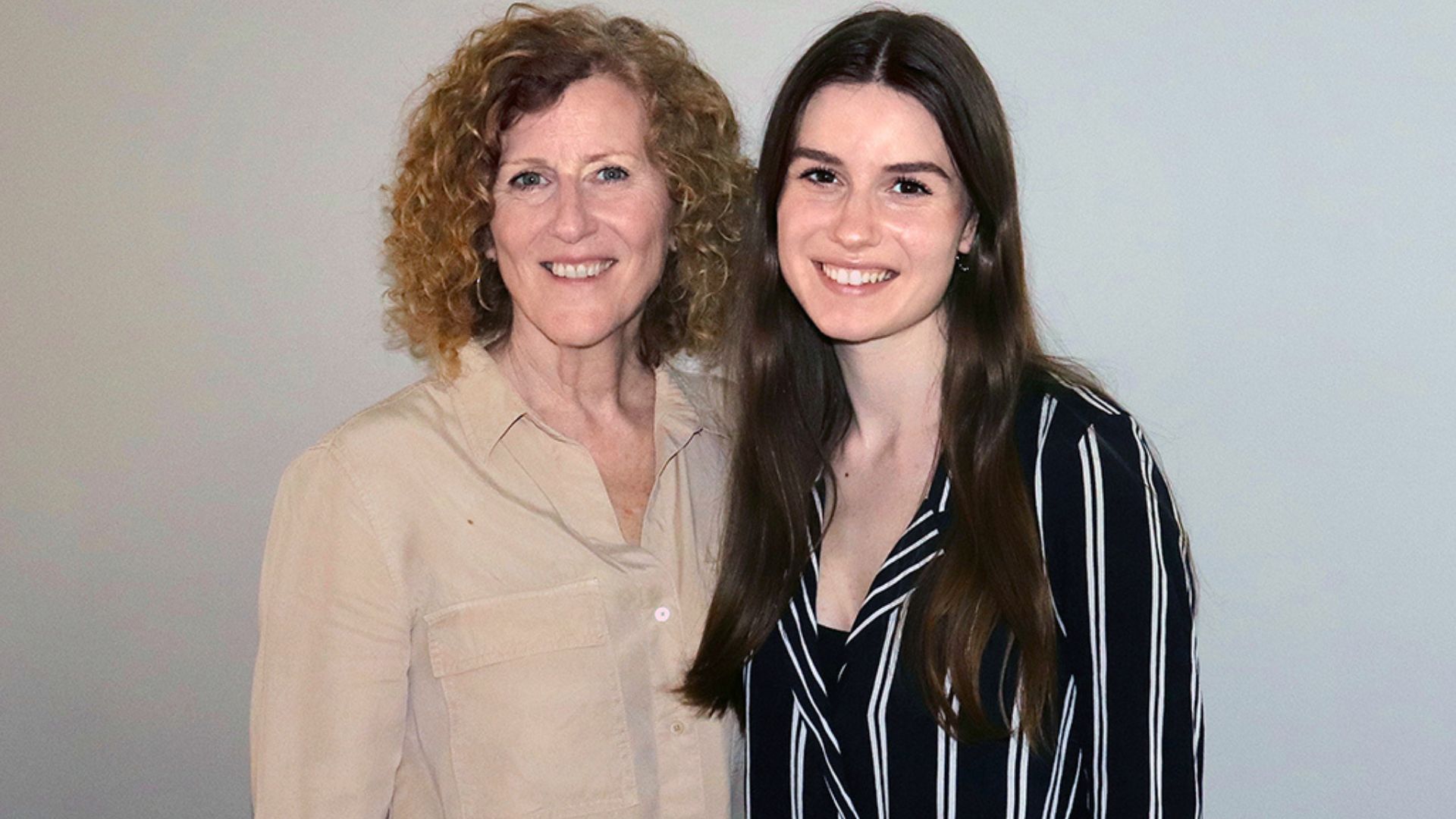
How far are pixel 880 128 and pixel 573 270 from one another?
45 centimetres

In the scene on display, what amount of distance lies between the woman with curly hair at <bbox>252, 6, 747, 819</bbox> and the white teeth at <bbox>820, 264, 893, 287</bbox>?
321 mm

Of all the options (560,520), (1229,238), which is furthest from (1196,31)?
(560,520)

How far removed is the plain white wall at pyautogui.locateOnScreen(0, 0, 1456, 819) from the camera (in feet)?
6.71

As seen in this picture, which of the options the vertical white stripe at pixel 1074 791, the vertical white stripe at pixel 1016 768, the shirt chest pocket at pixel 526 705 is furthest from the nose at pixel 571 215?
the vertical white stripe at pixel 1074 791

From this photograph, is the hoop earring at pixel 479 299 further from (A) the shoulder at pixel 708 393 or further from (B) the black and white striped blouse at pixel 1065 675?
(B) the black and white striped blouse at pixel 1065 675

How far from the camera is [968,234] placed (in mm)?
1678

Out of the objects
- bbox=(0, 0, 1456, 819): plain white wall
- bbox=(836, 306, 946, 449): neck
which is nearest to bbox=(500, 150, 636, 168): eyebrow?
bbox=(836, 306, 946, 449): neck

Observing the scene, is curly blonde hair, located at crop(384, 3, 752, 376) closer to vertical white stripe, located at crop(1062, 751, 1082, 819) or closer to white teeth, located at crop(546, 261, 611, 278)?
white teeth, located at crop(546, 261, 611, 278)

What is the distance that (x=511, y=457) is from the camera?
183 cm

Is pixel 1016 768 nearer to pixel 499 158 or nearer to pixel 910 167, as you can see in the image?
pixel 910 167

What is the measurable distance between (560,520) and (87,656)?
1.24 m

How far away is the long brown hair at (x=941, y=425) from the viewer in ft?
5.16

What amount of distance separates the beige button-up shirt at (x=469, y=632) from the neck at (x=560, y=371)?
6cm

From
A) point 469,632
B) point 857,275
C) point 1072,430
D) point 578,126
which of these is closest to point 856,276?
point 857,275
